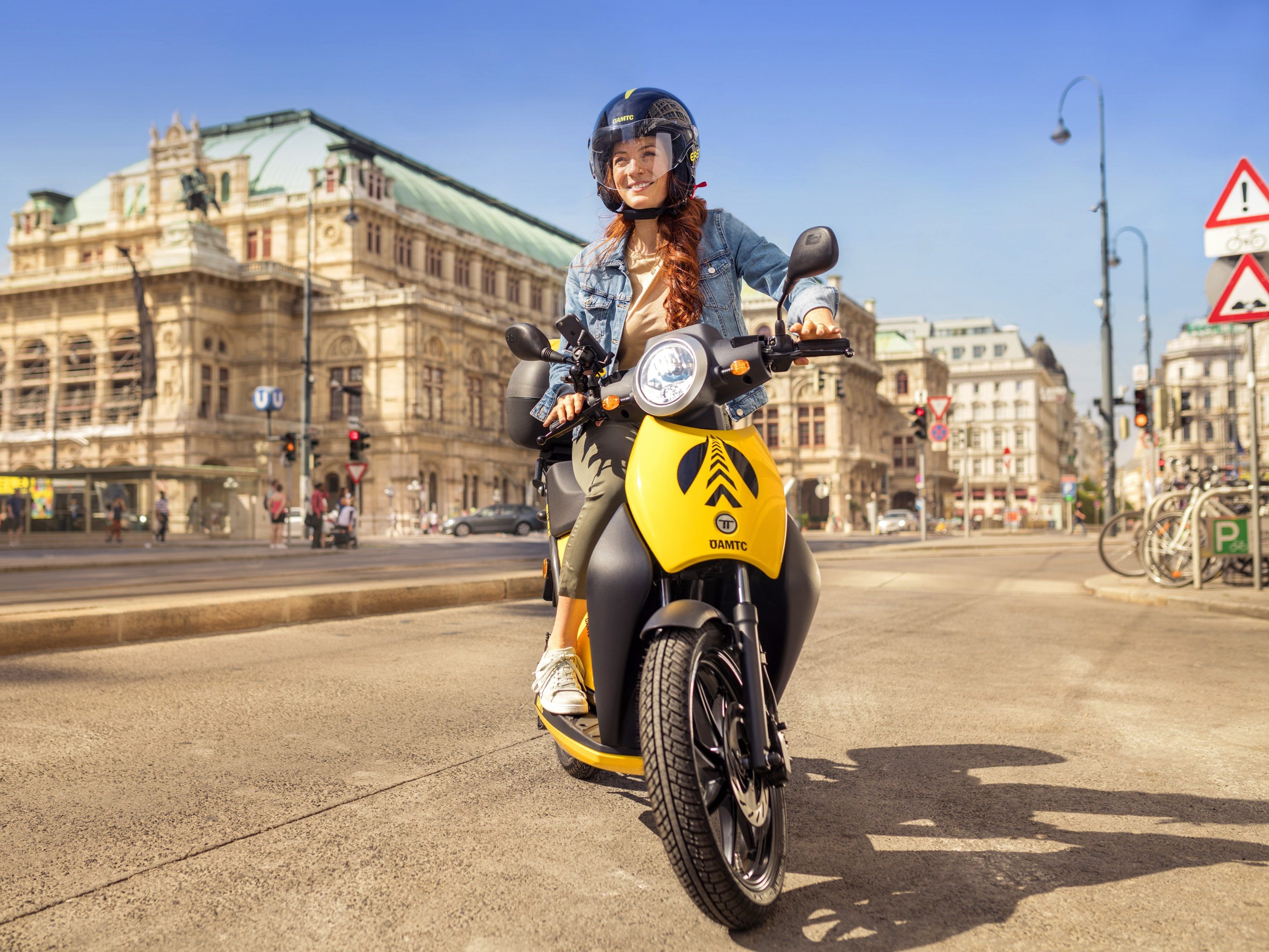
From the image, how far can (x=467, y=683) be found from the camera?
5188mm

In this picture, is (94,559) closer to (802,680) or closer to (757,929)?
(802,680)

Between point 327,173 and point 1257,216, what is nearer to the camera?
point 1257,216

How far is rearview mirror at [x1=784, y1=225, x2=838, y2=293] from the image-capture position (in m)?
2.62

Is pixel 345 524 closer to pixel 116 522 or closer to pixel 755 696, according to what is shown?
pixel 116 522

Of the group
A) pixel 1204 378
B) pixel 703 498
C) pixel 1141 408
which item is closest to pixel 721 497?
pixel 703 498

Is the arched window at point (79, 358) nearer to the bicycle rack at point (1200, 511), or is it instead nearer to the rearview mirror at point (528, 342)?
the bicycle rack at point (1200, 511)

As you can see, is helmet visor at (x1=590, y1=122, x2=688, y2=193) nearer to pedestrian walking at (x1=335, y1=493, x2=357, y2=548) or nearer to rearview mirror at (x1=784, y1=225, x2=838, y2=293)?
rearview mirror at (x1=784, y1=225, x2=838, y2=293)

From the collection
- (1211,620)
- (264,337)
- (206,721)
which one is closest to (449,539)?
(264,337)

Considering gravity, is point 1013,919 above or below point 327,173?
below

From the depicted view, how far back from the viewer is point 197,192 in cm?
5781

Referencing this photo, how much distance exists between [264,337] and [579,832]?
2359 inches

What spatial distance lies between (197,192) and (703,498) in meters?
62.2

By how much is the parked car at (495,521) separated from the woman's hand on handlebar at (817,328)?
151 feet

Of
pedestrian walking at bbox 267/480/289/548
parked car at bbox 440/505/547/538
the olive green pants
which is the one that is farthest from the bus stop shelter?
the olive green pants
